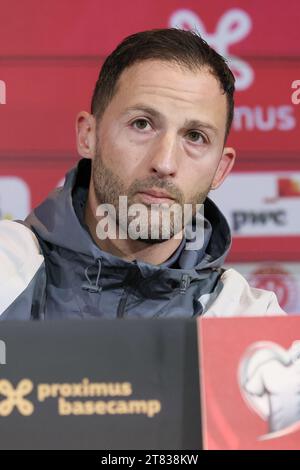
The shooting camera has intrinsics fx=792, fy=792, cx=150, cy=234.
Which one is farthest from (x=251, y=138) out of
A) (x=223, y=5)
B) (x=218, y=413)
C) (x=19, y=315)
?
(x=218, y=413)

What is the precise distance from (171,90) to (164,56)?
2.9 inches

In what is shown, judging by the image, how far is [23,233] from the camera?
144 centimetres

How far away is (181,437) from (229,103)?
851mm

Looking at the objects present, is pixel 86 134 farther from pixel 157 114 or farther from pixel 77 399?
pixel 77 399

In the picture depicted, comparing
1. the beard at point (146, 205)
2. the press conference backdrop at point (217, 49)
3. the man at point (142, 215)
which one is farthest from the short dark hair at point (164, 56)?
the press conference backdrop at point (217, 49)

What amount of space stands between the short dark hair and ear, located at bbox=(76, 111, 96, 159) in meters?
0.02

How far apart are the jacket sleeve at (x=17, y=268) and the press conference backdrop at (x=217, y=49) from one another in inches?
19.5

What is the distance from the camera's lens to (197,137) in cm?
143

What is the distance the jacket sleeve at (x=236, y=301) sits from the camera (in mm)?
1396

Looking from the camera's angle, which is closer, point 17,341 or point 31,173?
point 17,341

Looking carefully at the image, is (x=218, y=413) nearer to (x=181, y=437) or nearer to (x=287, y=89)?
(x=181, y=437)

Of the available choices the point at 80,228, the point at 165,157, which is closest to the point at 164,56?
the point at 165,157

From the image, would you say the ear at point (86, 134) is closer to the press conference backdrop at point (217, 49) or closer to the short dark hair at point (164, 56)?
the short dark hair at point (164, 56)

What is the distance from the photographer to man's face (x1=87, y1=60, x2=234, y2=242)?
4.51 feet
